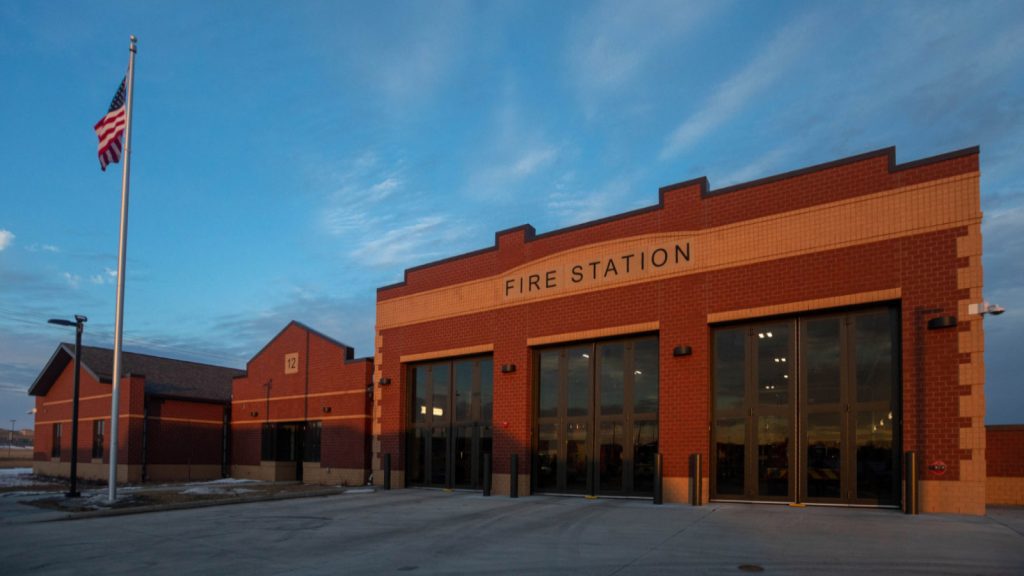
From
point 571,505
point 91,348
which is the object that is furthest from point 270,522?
point 91,348

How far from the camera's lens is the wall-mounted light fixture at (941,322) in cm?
1553

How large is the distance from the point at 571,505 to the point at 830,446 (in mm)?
6220

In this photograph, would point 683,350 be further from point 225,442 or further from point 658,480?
point 225,442

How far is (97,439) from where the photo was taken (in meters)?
38.8

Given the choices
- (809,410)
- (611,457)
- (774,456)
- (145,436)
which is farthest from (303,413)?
(809,410)

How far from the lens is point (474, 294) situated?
25.4m

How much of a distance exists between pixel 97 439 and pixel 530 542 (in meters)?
32.8

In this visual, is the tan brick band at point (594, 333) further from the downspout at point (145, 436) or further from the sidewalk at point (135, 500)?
the downspout at point (145, 436)

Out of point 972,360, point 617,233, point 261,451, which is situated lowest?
point 261,451

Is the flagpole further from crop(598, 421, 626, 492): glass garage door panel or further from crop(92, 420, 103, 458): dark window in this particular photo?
crop(92, 420, 103, 458): dark window

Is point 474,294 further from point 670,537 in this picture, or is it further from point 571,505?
point 670,537

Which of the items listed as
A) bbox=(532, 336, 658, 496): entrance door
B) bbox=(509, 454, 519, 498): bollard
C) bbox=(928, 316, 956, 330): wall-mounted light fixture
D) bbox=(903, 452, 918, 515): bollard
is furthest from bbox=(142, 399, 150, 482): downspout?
bbox=(928, 316, 956, 330): wall-mounted light fixture

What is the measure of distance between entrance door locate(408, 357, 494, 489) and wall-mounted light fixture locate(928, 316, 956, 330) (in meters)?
13.0

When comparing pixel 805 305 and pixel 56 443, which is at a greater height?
pixel 805 305
